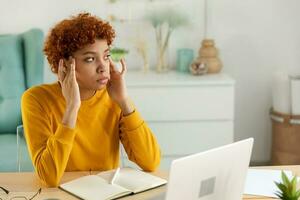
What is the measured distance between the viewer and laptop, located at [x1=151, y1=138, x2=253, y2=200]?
1526 millimetres

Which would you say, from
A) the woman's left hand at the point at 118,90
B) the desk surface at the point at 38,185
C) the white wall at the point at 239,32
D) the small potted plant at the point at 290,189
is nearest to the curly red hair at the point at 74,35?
the woman's left hand at the point at 118,90

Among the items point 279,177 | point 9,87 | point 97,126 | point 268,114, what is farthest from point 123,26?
point 279,177

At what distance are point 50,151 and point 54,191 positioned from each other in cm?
16

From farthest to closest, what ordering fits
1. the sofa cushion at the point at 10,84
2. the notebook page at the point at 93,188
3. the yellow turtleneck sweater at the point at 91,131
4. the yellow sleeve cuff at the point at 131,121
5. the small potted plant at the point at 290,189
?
1. the sofa cushion at the point at 10,84
2. the yellow sleeve cuff at the point at 131,121
3. the yellow turtleneck sweater at the point at 91,131
4. the notebook page at the point at 93,188
5. the small potted plant at the point at 290,189

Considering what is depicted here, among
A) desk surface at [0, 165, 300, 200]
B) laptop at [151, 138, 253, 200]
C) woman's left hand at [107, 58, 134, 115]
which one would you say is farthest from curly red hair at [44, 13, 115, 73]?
laptop at [151, 138, 253, 200]

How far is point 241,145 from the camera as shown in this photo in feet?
5.57

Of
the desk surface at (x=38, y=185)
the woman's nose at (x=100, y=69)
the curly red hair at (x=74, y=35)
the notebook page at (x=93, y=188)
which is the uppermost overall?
the curly red hair at (x=74, y=35)

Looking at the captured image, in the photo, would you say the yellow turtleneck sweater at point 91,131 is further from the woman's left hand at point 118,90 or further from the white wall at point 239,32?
the white wall at point 239,32

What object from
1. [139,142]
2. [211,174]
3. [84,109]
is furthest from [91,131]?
[211,174]

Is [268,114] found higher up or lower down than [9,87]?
lower down

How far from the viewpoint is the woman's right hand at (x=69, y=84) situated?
2125 millimetres

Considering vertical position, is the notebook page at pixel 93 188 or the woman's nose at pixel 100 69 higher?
the woman's nose at pixel 100 69

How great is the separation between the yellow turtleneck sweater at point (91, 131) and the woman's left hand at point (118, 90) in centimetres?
3

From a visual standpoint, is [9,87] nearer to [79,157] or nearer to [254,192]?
[79,157]
